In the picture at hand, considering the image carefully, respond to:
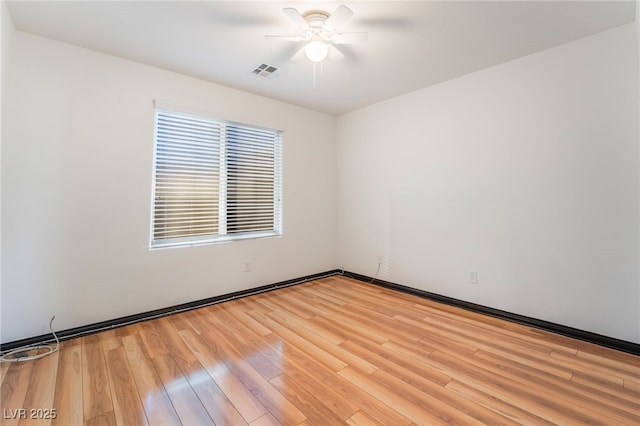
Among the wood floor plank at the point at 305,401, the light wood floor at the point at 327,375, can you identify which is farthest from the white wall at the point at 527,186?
the wood floor plank at the point at 305,401

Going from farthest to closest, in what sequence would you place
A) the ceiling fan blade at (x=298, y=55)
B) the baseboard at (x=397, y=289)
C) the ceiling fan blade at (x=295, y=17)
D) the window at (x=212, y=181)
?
the window at (x=212, y=181) → the ceiling fan blade at (x=298, y=55) → the baseboard at (x=397, y=289) → the ceiling fan blade at (x=295, y=17)

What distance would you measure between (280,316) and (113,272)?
165 cm

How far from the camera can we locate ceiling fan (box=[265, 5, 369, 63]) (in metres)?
1.94

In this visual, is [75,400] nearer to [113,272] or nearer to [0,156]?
[113,272]

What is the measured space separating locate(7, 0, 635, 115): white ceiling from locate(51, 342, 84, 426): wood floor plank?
8.40 ft

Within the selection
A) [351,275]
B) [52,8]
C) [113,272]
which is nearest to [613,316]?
[351,275]

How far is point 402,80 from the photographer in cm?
317

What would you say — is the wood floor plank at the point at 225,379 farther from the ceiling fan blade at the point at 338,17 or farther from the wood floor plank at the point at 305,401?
the ceiling fan blade at the point at 338,17

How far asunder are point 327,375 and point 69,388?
5.34ft

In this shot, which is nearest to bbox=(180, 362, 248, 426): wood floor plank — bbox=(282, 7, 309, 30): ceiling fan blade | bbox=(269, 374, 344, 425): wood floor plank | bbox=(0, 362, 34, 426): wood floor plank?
bbox=(269, 374, 344, 425): wood floor plank

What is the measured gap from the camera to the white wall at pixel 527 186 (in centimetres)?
219

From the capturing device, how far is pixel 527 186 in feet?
8.61

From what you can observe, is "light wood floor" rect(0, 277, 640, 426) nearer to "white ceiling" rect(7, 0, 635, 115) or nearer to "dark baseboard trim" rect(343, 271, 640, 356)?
"dark baseboard trim" rect(343, 271, 640, 356)

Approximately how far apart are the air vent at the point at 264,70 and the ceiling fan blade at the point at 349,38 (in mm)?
861
